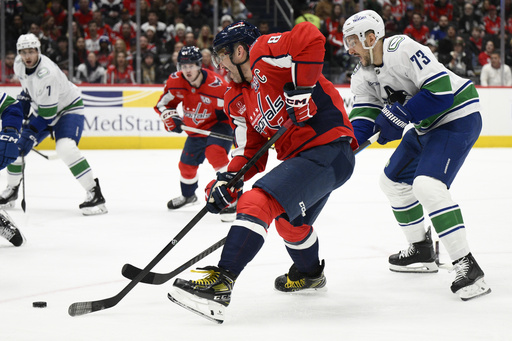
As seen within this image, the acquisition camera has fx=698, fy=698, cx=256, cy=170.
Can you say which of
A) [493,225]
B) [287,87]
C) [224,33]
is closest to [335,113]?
[287,87]

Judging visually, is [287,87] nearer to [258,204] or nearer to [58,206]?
[258,204]

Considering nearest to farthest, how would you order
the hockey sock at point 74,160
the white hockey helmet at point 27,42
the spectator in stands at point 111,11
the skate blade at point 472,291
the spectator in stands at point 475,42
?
the skate blade at point 472,291 → the white hockey helmet at point 27,42 → the hockey sock at point 74,160 → the spectator in stands at point 111,11 → the spectator in stands at point 475,42

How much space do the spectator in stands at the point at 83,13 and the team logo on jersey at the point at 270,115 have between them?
7192 millimetres

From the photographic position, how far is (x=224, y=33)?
2.62 metres

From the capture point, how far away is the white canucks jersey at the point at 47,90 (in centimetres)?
495

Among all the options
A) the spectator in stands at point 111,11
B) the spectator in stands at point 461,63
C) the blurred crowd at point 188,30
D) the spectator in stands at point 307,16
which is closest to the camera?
the blurred crowd at point 188,30

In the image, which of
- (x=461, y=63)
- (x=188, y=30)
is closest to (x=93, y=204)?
(x=188, y=30)

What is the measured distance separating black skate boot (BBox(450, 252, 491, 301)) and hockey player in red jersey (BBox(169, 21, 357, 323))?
59cm

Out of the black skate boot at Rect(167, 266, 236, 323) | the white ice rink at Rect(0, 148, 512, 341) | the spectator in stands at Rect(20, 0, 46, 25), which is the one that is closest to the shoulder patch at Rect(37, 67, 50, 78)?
the white ice rink at Rect(0, 148, 512, 341)

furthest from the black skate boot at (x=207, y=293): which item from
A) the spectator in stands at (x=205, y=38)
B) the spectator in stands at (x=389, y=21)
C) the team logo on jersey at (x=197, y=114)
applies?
the spectator in stands at (x=389, y=21)

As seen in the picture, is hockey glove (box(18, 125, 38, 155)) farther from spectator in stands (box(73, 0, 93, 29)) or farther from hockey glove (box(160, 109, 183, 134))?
spectator in stands (box(73, 0, 93, 29))

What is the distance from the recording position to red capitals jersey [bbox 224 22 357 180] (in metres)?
2.50

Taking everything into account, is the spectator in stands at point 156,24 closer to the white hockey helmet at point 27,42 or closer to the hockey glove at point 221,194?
the white hockey helmet at point 27,42

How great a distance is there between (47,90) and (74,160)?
53cm
